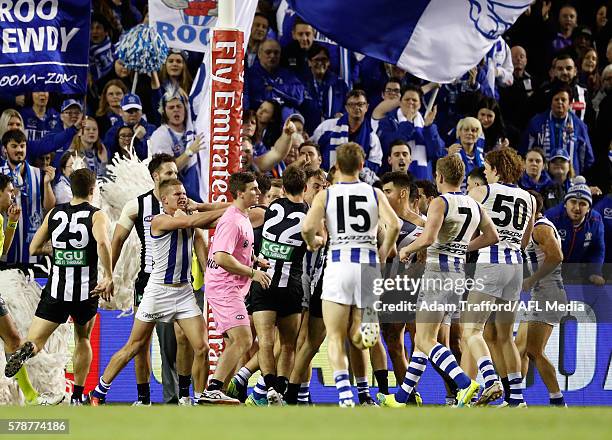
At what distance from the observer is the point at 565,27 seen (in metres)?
20.4

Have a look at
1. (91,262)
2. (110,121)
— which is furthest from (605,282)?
(110,121)

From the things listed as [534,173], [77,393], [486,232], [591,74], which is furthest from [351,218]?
[591,74]

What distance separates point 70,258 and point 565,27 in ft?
33.6

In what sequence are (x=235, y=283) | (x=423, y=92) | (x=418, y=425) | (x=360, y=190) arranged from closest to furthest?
(x=418, y=425)
(x=360, y=190)
(x=235, y=283)
(x=423, y=92)

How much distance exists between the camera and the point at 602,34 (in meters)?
20.7

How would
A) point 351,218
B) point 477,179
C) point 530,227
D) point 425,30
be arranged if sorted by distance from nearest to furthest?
point 351,218, point 530,227, point 477,179, point 425,30

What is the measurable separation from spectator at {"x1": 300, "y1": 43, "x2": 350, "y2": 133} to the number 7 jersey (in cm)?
518

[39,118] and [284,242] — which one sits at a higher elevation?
[39,118]

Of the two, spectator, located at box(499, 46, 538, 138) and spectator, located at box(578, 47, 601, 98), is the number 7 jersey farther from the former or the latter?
spectator, located at box(578, 47, 601, 98)

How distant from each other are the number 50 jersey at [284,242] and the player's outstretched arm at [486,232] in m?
1.76

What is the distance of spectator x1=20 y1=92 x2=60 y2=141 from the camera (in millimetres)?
16906

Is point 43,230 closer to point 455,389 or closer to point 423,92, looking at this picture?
point 455,389

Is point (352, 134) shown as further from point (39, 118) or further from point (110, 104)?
point (39, 118)

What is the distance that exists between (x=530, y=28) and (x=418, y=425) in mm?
11279
